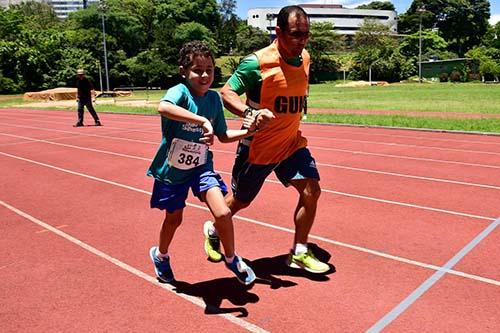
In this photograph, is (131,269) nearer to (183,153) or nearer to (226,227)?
(226,227)

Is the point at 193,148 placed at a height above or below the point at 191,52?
below

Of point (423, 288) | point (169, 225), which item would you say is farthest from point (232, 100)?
point (423, 288)

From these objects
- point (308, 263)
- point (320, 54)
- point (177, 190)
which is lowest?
point (308, 263)

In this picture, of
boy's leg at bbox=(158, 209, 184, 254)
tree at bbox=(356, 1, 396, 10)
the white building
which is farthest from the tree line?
boy's leg at bbox=(158, 209, 184, 254)

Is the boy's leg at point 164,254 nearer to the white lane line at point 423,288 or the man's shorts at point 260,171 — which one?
the man's shorts at point 260,171

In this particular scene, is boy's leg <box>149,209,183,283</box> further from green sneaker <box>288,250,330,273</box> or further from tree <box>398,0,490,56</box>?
tree <box>398,0,490,56</box>

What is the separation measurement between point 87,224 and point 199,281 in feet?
7.21

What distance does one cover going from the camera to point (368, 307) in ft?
11.1

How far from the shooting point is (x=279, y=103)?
3.83 metres

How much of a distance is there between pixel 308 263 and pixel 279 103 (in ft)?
4.19

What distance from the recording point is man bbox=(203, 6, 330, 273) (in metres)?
3.68

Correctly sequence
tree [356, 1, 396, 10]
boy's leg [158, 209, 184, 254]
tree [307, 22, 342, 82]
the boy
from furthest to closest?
tree [356, 1, 396, 10] → tree [307, 22, 342, 82] → boy's leg [158, 209, 184, 254] → the boy

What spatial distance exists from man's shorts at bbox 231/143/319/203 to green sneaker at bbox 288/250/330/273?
23.6 inches

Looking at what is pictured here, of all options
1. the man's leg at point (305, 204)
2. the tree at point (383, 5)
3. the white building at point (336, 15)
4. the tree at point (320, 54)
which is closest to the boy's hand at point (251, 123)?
the man's leg at point (305, 204)
